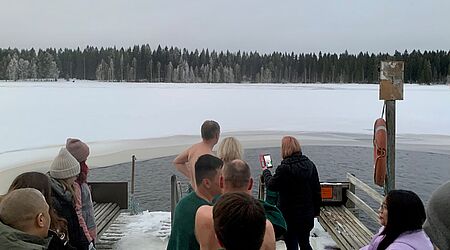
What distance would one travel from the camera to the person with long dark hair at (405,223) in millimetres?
2410

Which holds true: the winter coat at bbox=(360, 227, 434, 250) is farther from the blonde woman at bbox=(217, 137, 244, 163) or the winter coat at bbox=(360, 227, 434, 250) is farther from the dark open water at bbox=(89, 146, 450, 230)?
the dark open water at bbox=(89, 146, 450, 230)

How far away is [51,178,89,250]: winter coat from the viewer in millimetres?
3047

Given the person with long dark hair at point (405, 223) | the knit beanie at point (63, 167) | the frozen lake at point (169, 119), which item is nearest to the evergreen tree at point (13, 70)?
the frozen lake at point (169, 119)

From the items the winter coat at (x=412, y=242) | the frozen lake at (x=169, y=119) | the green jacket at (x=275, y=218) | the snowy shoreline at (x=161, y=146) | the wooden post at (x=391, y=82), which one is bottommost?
the snowy shoreline at (x=161, y=146)

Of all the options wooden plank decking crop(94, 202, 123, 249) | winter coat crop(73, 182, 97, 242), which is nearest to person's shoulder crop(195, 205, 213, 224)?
winter coat crop(73, 182, 97, 242)

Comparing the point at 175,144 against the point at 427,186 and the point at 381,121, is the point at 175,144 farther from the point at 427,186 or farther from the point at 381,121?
the point at 381,121

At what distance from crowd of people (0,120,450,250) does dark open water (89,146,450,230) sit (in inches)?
201

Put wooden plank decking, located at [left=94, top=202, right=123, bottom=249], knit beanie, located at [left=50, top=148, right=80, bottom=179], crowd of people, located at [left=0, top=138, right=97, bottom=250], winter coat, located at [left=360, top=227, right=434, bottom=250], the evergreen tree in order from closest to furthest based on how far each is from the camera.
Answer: crowd of people, located at [left=0, top=138, right=97, bottom=250]
winter coat, located at [left=360, top=227, right=434, bottom=250]
knit beanie, located at [left=50, top=148, right=80, bottom=179]
wooden plank decking, located at [left=94, top=202, right=123, bottom=249]
the evergreen tree

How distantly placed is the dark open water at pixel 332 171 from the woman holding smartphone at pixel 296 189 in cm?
349

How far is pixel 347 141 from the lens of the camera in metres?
16.4

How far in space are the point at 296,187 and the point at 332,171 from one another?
761 centimetres

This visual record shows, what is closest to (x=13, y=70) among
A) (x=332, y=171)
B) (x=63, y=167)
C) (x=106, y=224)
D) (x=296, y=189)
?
(x=332, y=171)

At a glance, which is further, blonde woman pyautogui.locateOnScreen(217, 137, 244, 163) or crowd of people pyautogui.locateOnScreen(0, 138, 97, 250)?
blonde woman pyautogui.locateOnScreen(217, 137, 244, 163)

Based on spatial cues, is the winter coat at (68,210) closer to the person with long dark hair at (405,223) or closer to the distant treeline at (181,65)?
the person with long dark hair at (405,223)
